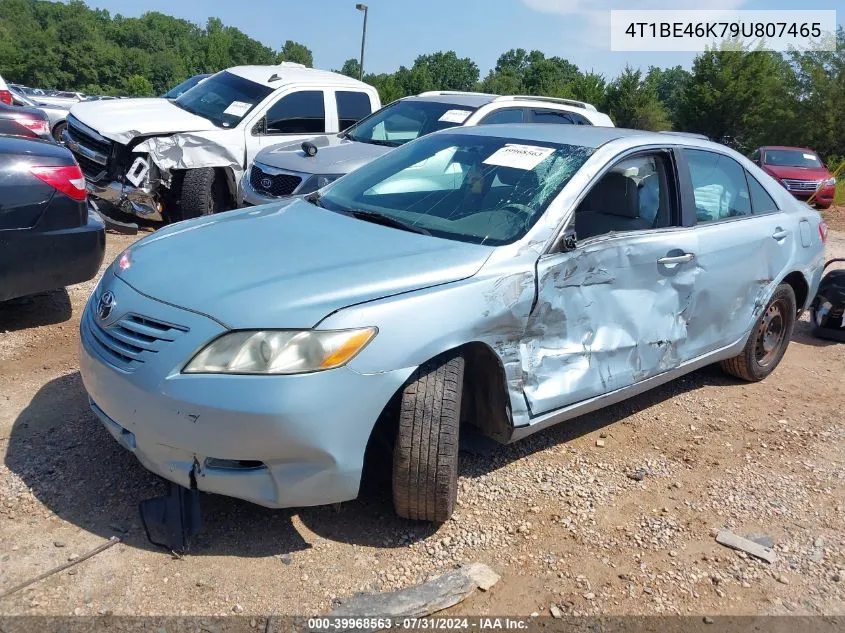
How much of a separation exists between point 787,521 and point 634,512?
721mm

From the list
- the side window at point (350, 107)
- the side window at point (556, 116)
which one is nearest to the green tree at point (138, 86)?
the side window at point (350, 107)

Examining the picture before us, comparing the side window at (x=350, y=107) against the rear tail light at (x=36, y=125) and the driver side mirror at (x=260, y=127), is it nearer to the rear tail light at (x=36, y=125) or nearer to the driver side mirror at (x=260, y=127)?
the driver side mirror at (x=260, y=127)

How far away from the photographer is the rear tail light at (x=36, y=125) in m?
8.36

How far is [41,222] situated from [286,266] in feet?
8.04

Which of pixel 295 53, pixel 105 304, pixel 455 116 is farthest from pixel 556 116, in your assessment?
pixel 295 53

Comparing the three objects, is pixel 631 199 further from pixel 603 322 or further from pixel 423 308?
pixel 423 308

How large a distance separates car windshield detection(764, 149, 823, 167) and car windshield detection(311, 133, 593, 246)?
1641 centimetres

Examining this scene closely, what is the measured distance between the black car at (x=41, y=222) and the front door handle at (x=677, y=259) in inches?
140

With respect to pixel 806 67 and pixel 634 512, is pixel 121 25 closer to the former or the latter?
pixel 806 67

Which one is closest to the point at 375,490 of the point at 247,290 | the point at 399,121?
the point at 247,290

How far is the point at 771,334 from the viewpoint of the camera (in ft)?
16.6

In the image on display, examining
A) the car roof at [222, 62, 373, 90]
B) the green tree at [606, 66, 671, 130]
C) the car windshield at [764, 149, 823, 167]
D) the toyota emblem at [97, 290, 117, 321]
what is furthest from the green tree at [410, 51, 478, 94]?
the toyota emblem at [97, 290, 117, 321]

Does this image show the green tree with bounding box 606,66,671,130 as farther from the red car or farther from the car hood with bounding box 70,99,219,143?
→ the car hood with bounding box 70,99,219,143

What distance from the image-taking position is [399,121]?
7.85 meters
